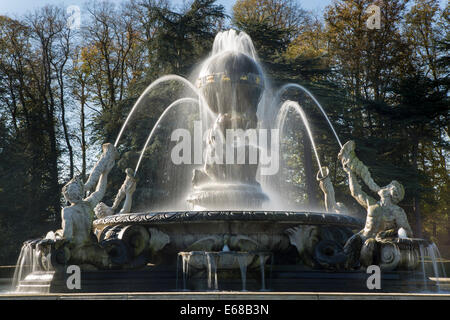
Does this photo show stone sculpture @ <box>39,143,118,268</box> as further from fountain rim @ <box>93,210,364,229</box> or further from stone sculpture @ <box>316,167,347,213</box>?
stone sculpture @ <box>316,167,347,213</box>

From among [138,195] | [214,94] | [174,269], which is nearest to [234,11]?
[138,195]

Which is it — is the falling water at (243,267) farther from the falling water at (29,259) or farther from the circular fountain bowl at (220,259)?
the falling water at (29,259)

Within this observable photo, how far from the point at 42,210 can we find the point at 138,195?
241 inches

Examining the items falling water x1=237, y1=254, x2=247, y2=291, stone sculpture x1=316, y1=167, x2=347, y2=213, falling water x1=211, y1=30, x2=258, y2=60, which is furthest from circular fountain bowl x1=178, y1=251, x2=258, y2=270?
falling water x1=211, y1=30, x2=258, y2=60

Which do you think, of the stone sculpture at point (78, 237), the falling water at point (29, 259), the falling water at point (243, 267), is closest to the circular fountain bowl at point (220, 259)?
the falling water at point (243, 267)

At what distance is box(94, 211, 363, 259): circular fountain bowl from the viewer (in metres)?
9.41

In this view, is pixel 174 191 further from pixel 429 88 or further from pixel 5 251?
pixel 429 88

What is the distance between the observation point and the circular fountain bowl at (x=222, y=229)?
30.9 feet

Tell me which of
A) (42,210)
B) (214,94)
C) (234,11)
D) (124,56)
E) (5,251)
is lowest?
(5,251)

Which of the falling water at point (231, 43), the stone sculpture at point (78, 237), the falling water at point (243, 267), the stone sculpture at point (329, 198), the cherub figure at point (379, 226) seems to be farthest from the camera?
the falling water at point (231, 43)

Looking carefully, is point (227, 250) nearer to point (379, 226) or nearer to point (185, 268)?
point (185, 268)

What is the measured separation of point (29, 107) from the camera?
107ft

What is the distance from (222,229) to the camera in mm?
9648
